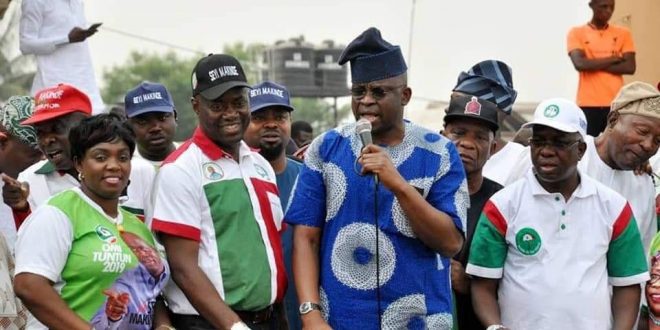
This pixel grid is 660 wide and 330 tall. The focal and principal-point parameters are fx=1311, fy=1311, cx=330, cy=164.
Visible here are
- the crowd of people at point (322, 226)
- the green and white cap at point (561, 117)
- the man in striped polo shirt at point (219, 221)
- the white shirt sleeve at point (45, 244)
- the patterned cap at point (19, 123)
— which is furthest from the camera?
the patterned cap at point (19, 123)

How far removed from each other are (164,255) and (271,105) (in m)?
2.11

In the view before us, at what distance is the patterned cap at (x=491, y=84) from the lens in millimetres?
7285

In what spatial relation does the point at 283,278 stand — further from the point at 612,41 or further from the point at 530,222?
the point at 612,41

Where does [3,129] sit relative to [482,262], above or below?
above

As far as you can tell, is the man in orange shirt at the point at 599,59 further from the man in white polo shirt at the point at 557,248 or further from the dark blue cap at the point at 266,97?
the man in white polo shirt at the point at 557,248

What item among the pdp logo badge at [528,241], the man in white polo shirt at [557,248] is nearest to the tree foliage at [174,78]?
the man in white polo shirt at [557,248]

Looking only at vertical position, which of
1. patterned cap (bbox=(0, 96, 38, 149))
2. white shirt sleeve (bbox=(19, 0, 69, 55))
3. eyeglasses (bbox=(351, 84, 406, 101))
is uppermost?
eyeglasses (bbox=(351, 84, 406, 101))

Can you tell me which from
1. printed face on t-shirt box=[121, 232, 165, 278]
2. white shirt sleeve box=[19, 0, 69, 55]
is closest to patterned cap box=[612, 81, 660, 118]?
printed face on t-shirt box=[121, 232, 165, 278]

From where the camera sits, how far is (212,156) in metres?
6.03

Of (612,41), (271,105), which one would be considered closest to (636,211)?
(271,105)

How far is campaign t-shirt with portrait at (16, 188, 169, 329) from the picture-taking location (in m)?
5.42

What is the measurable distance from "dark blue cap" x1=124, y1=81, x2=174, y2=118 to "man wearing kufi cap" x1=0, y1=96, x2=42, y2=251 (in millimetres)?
1072

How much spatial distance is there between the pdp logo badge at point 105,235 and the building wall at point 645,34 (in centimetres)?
871

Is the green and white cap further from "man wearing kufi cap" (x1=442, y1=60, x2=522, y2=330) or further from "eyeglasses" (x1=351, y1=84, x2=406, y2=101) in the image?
"eyeglasses" (x1=351, y1=84, x2=406, y2=101)
